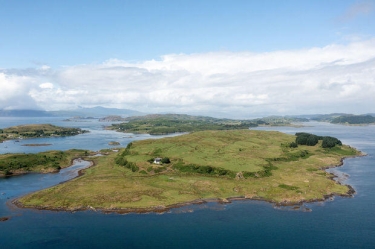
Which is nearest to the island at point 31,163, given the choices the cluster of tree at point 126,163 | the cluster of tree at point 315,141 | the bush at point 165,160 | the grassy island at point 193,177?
the grassy island at point 193,177

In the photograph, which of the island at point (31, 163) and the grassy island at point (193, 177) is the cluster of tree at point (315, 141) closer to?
the grassy island at point (193, 177)

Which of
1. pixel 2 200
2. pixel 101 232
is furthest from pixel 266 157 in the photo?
pixel 2 200

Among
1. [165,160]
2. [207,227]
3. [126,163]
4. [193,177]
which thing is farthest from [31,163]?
[207,227]

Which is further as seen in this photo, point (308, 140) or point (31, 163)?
point (308, 140)

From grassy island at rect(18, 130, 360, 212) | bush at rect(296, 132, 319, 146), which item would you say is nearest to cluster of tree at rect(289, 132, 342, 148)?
bush at rect(296, 132, 319, 146)

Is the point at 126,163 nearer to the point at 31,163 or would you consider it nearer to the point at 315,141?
the point at 31,163

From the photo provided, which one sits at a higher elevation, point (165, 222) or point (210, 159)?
Answer: point (210, 159)

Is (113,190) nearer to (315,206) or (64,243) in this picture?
(64,243)

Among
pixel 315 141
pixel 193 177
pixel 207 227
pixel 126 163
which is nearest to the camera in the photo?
pixel 207 227
